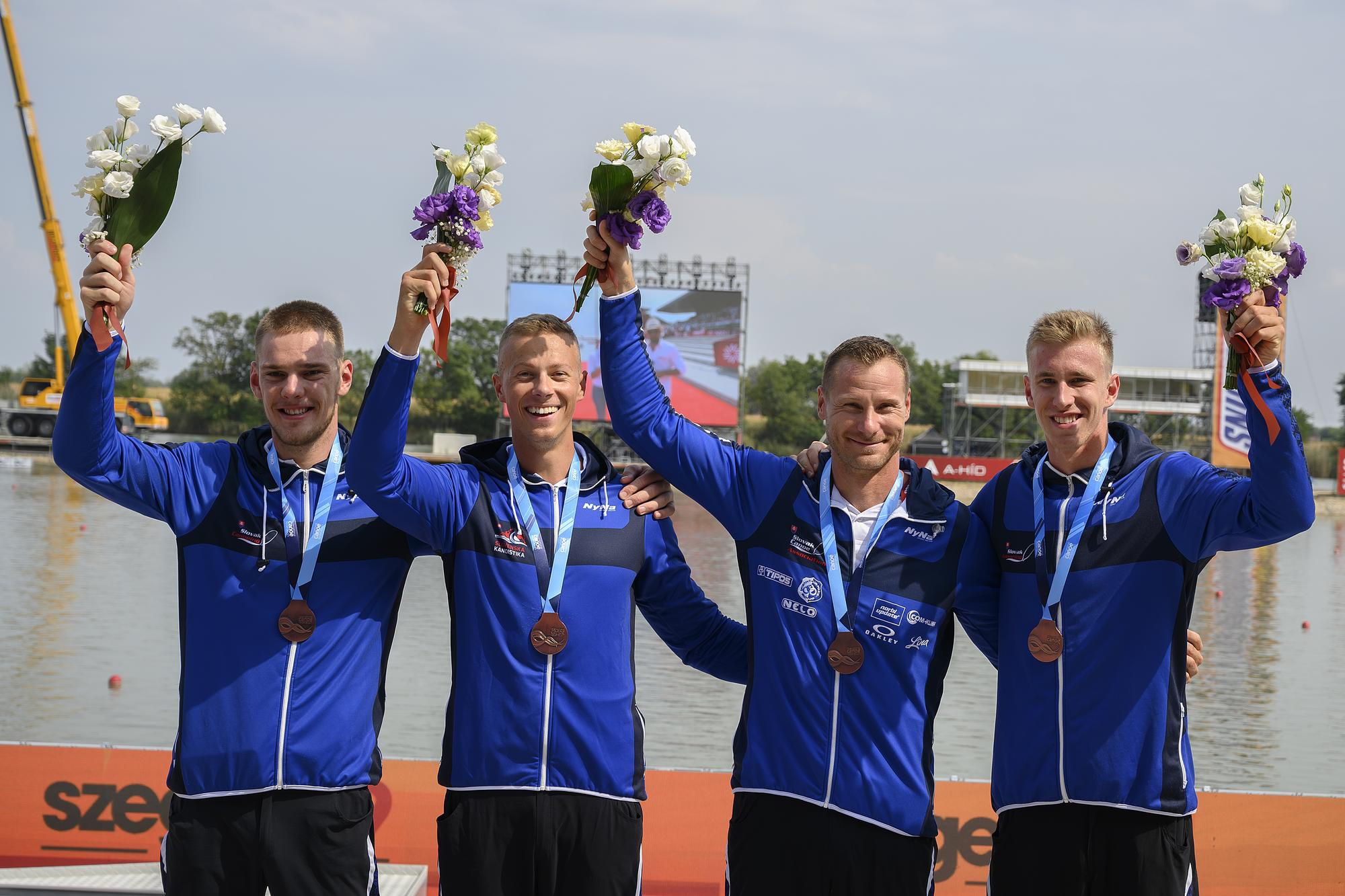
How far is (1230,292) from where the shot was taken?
3412mm

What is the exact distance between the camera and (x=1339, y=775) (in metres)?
9.91

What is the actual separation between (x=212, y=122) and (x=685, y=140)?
1449 mm

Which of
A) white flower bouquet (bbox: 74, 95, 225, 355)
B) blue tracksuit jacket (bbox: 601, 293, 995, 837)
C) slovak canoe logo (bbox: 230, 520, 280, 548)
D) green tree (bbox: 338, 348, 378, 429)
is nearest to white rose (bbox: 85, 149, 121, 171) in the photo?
white flower bouquet (bbox: 74, 95, 225, 355)

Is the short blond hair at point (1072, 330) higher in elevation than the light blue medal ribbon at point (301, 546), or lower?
higher

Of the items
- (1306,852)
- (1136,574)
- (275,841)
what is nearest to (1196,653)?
(1136,574)

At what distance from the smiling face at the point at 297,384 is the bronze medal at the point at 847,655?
68.2 inches

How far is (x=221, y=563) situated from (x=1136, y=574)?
277 centimetres

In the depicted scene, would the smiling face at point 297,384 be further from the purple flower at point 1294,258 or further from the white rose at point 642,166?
the purple flower at point 1294,258

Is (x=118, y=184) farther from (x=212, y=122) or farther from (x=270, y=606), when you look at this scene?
(x=270, y=606)

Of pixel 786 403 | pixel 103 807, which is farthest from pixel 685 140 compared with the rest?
pixel 786 403

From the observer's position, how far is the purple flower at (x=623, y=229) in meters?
3.69

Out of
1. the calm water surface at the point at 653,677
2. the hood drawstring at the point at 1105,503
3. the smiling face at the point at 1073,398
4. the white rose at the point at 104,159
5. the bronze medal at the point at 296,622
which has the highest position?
the white rose at the point at 104,159

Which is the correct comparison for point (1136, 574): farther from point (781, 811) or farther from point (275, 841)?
point (275, 841)

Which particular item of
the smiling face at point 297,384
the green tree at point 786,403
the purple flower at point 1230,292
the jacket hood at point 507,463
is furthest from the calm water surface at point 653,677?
the green tree at point 786,403
